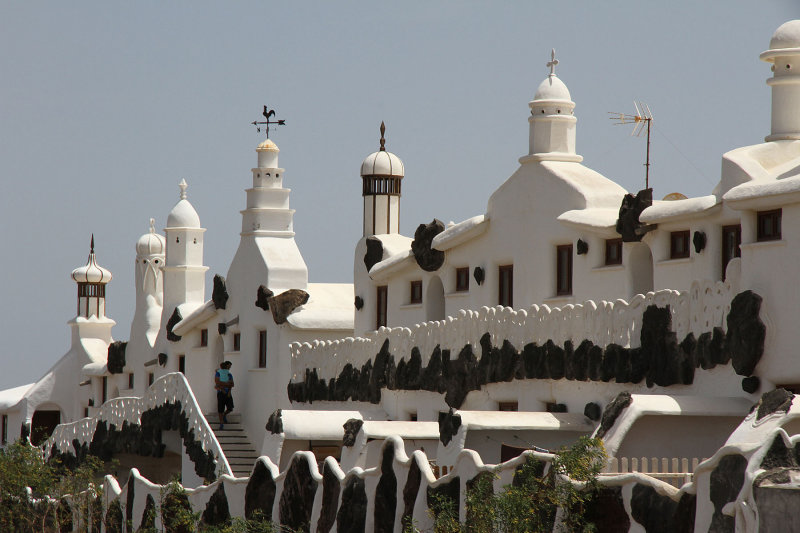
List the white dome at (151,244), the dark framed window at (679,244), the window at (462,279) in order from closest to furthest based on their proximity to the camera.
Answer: the dark framed window at (679,244) < the window at (462,279) < the white dome at (151,244)

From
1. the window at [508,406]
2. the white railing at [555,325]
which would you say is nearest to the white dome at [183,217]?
the white railing at [555,325]

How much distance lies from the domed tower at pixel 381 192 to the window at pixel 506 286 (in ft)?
21.7

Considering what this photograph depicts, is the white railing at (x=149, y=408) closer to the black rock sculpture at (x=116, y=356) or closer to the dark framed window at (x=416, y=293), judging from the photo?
the black rock sculpture at (x=116, y=356)

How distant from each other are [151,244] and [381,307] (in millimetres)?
15516

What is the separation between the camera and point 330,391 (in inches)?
1261

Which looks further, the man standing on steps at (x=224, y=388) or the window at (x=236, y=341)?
the window at (x=236, y=341)

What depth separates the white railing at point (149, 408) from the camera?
31.4 meters

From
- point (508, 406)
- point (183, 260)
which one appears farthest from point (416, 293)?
point (183, 260)

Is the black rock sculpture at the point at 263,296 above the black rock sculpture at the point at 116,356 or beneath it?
above

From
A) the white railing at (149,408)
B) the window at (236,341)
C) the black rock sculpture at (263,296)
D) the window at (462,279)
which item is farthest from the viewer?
the window at (236,341)

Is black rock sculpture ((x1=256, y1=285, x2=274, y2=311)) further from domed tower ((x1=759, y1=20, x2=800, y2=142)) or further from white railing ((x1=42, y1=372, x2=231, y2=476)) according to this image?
domed tower ((x1=759, y1=20, x2=800, y2=142))

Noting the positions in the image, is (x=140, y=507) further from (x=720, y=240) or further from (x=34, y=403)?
(x=34, y=403)

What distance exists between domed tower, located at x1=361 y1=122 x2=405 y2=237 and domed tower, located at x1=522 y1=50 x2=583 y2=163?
7068 millimetres

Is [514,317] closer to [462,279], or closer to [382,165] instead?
[462,279]
